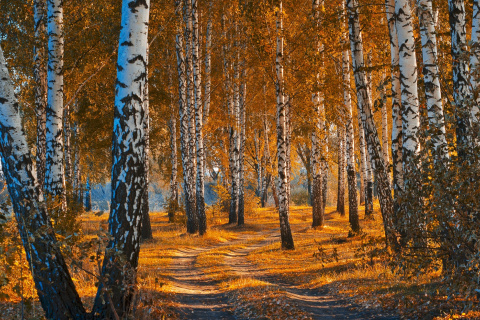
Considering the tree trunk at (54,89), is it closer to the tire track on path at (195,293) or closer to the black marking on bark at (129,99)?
the tire track on path at (195,293)

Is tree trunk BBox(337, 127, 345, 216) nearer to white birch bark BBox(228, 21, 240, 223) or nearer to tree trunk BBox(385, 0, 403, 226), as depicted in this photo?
white birch bark BBox(228, 21, 240, 223)

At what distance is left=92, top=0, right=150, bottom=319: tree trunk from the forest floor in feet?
0.96

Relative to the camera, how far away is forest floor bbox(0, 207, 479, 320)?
6523 millimetres

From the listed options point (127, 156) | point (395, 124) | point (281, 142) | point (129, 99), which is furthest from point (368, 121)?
point (127, 156)

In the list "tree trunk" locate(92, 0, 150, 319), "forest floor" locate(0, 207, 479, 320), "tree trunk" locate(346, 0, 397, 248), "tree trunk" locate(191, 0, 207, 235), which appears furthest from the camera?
"tree trunk" locate(191, 0, 207, 235)

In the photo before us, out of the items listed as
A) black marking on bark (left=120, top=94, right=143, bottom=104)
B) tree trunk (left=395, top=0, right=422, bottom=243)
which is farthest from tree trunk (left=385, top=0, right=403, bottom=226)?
black marking on bark (left=120, top=94, right=143, bottom=104)

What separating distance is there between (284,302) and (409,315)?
2.15m

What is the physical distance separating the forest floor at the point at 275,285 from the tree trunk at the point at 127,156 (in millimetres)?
293

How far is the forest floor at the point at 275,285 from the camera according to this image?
6523 mm

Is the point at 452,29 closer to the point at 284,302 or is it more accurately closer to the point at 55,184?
the point at 284,302

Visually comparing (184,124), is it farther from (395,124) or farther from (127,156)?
(127,156)

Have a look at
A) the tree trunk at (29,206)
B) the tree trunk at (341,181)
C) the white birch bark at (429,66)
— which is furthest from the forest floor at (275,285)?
the tree trunk at (341,181)

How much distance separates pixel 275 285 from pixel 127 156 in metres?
5.39

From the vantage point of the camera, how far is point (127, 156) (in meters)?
5.30
